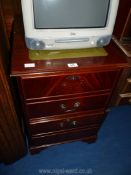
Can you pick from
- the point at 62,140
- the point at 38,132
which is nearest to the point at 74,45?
the point at 38,132

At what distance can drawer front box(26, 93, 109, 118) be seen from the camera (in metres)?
0.94

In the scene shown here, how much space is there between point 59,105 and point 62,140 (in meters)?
0.47

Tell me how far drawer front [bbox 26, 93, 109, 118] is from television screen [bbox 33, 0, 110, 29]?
413 millimetres

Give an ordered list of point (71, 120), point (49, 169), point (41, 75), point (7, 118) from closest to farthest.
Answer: point (41, 75)
point (7, 118)
point (71, 120)
point (49, 169)

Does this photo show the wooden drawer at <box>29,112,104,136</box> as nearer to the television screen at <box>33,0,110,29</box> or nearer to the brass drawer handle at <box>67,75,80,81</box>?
the brass drawer handle at <box>67,75,80,81</box>

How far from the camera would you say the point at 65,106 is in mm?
993

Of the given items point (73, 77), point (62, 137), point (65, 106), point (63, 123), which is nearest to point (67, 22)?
point (73, 77)

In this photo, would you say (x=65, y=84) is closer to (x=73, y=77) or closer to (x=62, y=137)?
(x=73, y=77)

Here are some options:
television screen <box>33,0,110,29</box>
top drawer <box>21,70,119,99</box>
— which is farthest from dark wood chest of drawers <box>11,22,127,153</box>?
television screen <box>33,0,110,29</box>

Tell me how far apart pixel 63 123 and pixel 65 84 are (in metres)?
0.39

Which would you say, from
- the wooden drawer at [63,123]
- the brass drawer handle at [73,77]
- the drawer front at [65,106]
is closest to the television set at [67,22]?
the brass drawer handle at [73,77]

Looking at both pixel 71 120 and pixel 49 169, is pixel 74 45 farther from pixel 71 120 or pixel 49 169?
pixel 49 169

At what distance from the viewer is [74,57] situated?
845 millimetres

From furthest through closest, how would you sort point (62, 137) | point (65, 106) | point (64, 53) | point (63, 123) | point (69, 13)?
point (62, 137)
point (63, 123)
point (65, 106)
point (64, 53)
point (69, 13)
